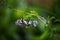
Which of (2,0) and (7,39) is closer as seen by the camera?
(2,0)

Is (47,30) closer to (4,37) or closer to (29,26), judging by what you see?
(29,26)

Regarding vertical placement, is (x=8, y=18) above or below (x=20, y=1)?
below

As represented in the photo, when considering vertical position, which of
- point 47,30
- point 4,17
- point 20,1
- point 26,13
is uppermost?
point 20,1

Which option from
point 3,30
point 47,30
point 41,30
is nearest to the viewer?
point 47,30

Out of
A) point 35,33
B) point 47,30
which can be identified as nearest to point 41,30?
point 35,33

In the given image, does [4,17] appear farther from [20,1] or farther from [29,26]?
[29,26]

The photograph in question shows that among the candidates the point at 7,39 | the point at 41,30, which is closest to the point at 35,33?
the point at 41,30

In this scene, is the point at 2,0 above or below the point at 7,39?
above

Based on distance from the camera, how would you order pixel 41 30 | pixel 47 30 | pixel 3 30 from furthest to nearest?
pixel 3 30 → pixel 41 30 → pixel 47 30

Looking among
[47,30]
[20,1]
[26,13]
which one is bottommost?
[47,30]
